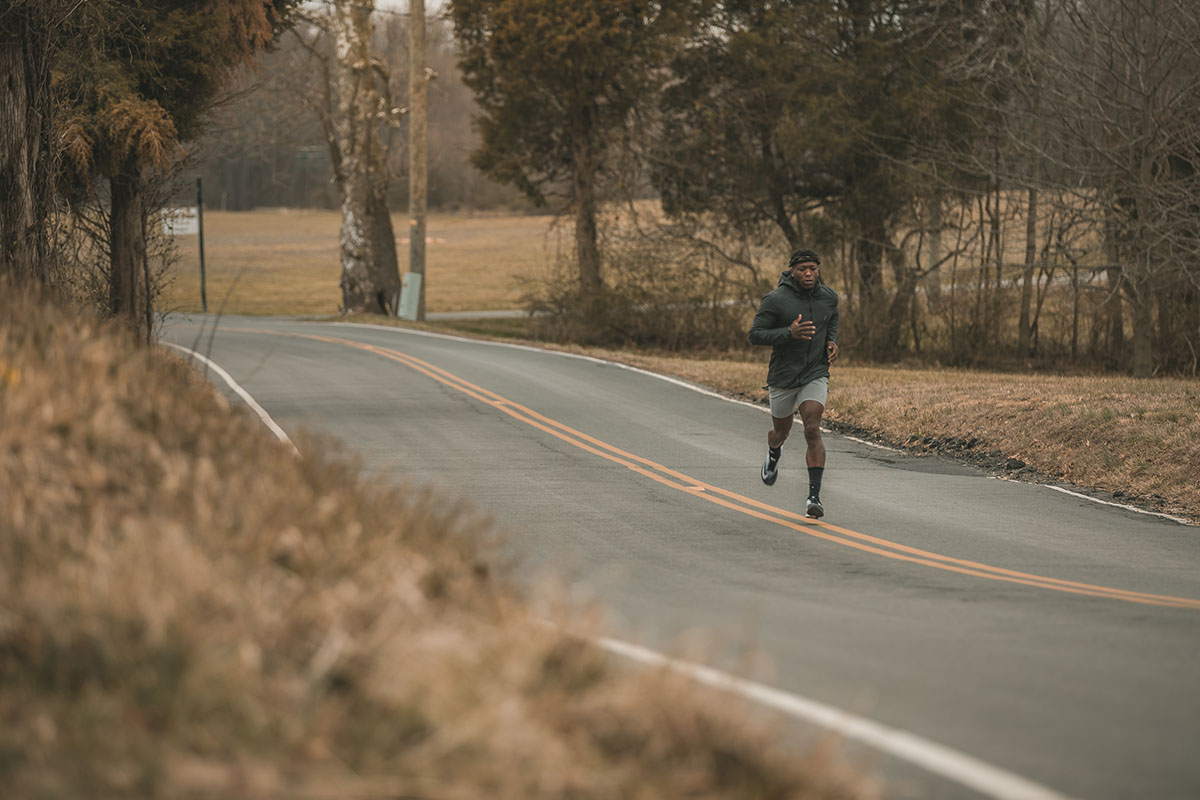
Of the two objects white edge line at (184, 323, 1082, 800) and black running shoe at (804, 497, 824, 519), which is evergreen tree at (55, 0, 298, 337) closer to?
black running shoe at (804, 497, 824, 519)

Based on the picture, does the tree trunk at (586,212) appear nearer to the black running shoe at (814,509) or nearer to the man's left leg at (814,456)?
the man's left leg at (814,456)

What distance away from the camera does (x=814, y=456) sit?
11.9 m

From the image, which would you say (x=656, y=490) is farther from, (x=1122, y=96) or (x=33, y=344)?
(x=1122, y=96)

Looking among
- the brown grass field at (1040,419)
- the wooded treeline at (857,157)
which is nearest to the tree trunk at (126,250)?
the wooded treeline at (857,157)

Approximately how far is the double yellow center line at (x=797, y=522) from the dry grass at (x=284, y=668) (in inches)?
191

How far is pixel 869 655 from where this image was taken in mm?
6801

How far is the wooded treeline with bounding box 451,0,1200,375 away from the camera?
27719mm

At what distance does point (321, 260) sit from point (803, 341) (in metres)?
64.9

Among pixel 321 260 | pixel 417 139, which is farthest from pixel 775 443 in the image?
pixel 321 260

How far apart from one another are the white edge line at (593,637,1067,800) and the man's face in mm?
6316

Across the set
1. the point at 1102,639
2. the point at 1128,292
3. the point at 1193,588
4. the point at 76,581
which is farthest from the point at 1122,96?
the point at 76,581

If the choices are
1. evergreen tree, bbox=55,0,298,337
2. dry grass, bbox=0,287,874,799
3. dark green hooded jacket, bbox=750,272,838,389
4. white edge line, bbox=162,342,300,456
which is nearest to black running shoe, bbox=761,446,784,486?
dark green hooded jacket, bbox=750,272,838,389

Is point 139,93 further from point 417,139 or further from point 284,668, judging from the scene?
point 417,139

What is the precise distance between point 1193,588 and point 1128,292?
21.5 metres
